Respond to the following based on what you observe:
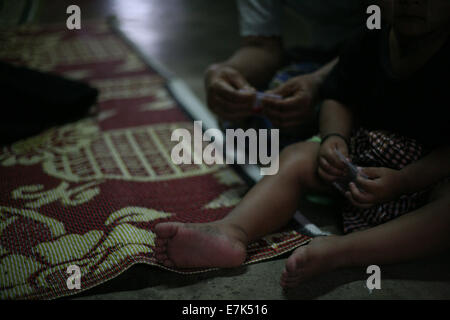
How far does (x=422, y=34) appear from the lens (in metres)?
0.64

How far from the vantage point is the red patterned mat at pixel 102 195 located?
664mm

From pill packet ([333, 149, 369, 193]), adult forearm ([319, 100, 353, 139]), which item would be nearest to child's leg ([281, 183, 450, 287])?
pill packet ([333, 149, 369, 193])

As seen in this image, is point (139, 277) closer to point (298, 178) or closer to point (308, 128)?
point (298, 178)

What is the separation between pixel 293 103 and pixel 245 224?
1.05 feet

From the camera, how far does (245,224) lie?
0.70 metres

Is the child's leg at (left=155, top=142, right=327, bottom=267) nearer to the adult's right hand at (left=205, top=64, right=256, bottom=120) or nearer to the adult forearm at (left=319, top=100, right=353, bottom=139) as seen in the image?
the adult forearm at (left=319, top=100, right=353, bottom=139)

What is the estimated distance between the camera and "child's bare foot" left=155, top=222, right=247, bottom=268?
0.64m

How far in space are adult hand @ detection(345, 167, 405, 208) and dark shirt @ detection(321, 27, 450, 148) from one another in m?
0.09

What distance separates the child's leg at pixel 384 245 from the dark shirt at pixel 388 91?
11 centimetres

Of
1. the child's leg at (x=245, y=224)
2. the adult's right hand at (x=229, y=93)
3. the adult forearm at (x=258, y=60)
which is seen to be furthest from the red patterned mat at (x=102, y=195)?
the adult forearm at (x=258, y=60)

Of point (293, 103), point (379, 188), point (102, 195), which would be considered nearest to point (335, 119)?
point (293, 103)

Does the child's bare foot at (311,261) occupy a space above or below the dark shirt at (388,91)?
below

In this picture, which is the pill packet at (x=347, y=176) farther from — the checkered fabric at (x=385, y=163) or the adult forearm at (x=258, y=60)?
the adult forearm at (x=258, y=60)

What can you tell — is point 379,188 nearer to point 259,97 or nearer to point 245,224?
point 245,224
